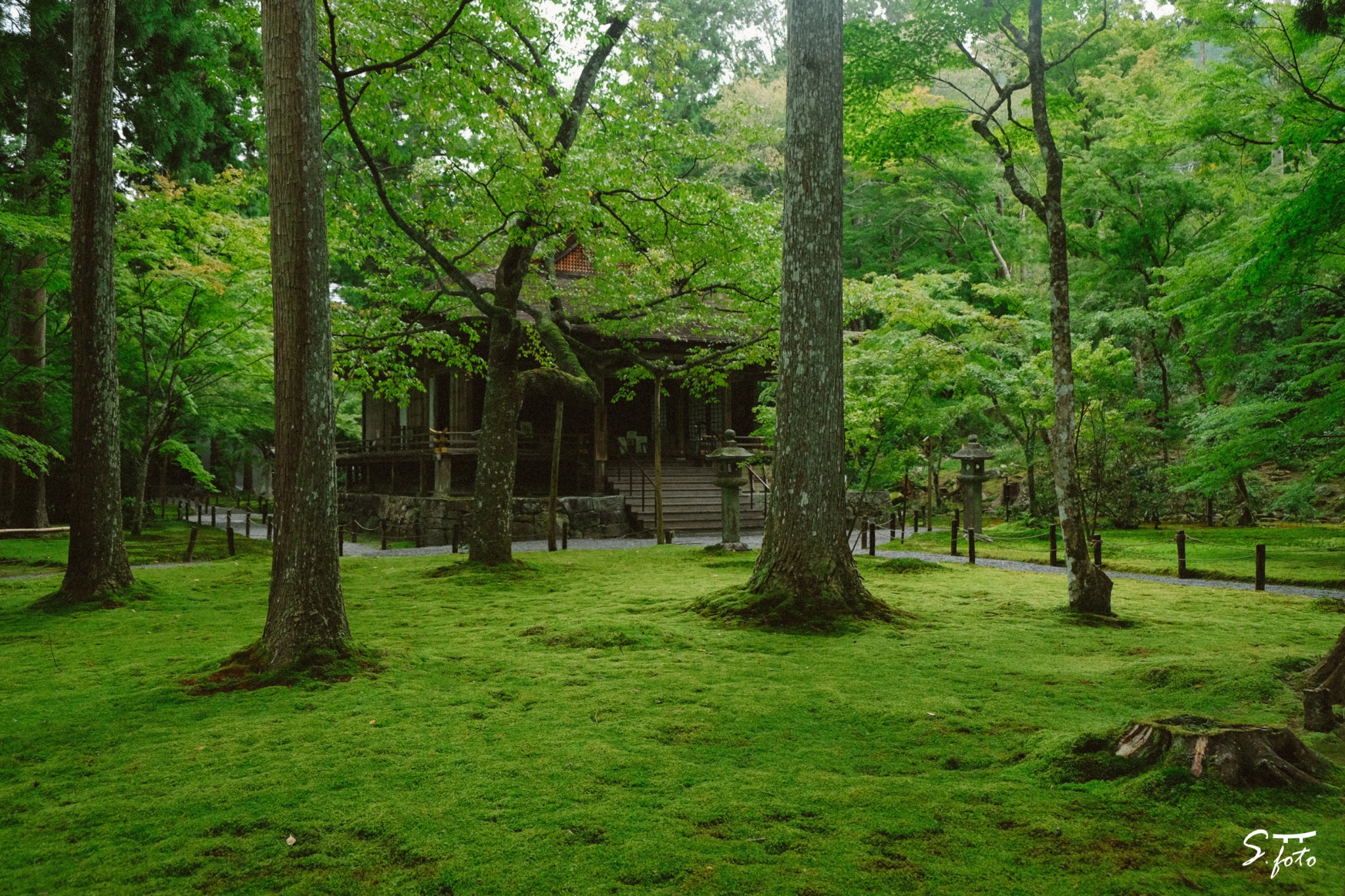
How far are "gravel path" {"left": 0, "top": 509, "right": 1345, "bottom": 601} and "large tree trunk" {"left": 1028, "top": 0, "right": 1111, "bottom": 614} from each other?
3.12 m

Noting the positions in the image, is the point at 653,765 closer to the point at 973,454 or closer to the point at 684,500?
the point at 973,454

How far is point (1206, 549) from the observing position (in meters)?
13.1

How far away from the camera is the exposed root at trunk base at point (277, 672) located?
5121 mm

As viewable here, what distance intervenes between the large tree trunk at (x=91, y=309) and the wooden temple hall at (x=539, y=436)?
33.7 ft

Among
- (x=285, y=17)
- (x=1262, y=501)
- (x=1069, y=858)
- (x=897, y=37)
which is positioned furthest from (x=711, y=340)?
(x=1069, y=858)

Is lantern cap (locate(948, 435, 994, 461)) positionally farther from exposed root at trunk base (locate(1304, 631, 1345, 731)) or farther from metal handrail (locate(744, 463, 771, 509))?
exposed root at trunk base (locate(1304, 631, 1345, 731))

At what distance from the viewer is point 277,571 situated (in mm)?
5395

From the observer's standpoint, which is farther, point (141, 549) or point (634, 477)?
point (634, 477)

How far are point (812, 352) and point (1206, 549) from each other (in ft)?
32.2

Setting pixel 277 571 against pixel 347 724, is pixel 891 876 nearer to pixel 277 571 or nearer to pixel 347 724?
pixel 347 724

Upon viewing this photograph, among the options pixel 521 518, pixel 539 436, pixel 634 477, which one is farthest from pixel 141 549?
pixel 634 477

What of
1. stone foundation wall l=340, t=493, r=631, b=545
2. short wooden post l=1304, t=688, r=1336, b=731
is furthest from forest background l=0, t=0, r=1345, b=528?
short wooden post l=1304, t=688, r=1336, b=731

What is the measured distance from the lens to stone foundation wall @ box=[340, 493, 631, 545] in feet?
61.0

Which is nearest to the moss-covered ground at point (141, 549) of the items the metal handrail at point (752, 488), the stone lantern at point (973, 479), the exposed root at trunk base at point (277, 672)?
the exposed root at trunk base at point (277, 672)
